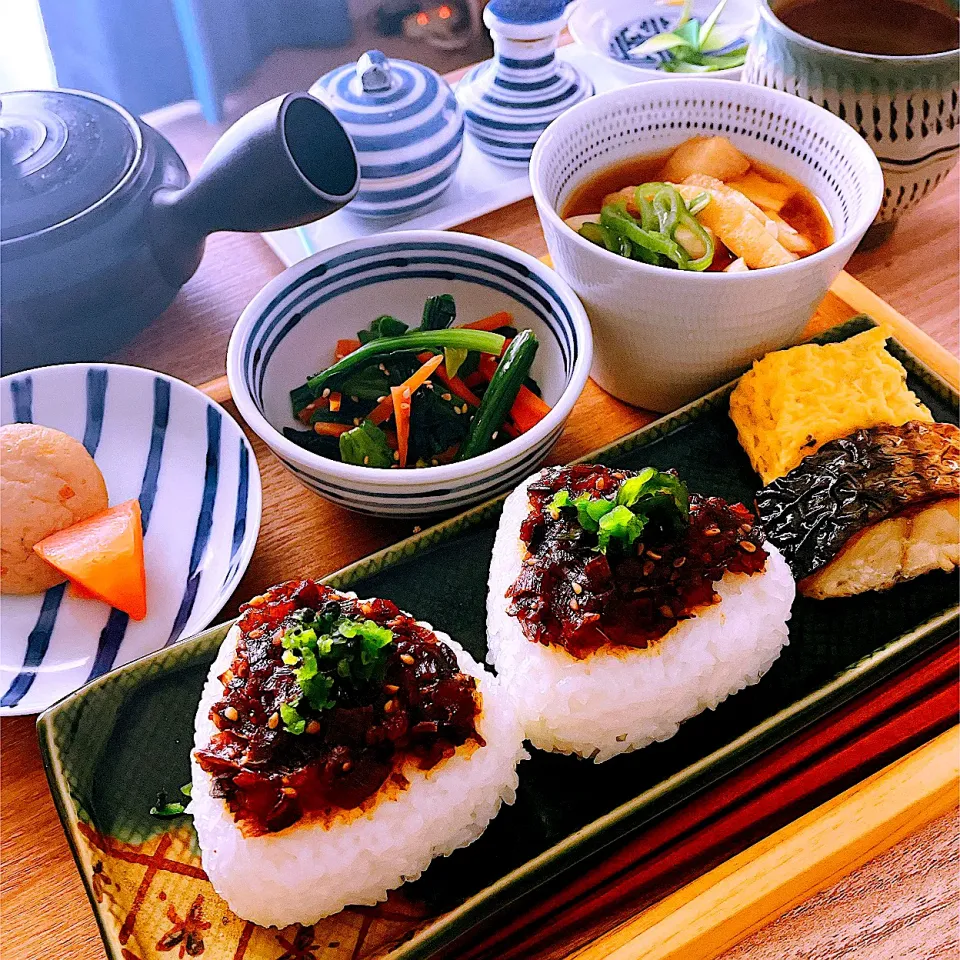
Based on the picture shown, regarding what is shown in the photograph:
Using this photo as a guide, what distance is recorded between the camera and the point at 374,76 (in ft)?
7.68

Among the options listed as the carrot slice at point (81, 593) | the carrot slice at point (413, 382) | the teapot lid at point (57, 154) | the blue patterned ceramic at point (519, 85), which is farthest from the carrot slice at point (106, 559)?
the blue patterned ceramic at point (519, 85)

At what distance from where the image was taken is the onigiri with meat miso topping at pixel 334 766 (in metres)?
1.23

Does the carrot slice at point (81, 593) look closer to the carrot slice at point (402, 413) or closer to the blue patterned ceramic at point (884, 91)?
the carrot slice at point (402, 413)

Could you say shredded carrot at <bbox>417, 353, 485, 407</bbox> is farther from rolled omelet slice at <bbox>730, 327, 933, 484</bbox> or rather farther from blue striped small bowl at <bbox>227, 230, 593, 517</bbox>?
rolled omelet slice at <bbox>730, 327, 933, 484</bbox>

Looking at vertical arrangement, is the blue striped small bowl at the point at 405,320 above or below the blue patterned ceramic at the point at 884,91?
below

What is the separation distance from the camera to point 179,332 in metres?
2.30

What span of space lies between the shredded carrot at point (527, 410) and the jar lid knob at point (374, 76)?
1.01 m

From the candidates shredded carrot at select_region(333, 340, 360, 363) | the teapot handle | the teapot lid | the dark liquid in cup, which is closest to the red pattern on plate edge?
shredded carrot at select_region(333, 340, 360, 363)

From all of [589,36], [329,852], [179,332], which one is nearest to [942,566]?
[329,852]

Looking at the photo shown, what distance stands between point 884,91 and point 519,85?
3.56 ft

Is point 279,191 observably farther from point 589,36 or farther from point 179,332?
point 589,36

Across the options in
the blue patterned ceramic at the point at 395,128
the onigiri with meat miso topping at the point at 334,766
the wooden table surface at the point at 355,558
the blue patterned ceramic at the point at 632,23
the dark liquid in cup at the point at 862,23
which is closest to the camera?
the onigiri with meat miso topping at the point at 334,766

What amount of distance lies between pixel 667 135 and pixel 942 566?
1.10 metres

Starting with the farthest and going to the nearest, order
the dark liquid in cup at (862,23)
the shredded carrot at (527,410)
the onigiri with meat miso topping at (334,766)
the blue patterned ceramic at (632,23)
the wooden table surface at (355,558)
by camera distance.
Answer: the blue patterned ceramic at (632,23) < the dark liquid in cup at (862,23) < the shredded carrot at (527,410) < the wooden table surface at (355,558) < the onigiri with meat miso topping at (334,766)
